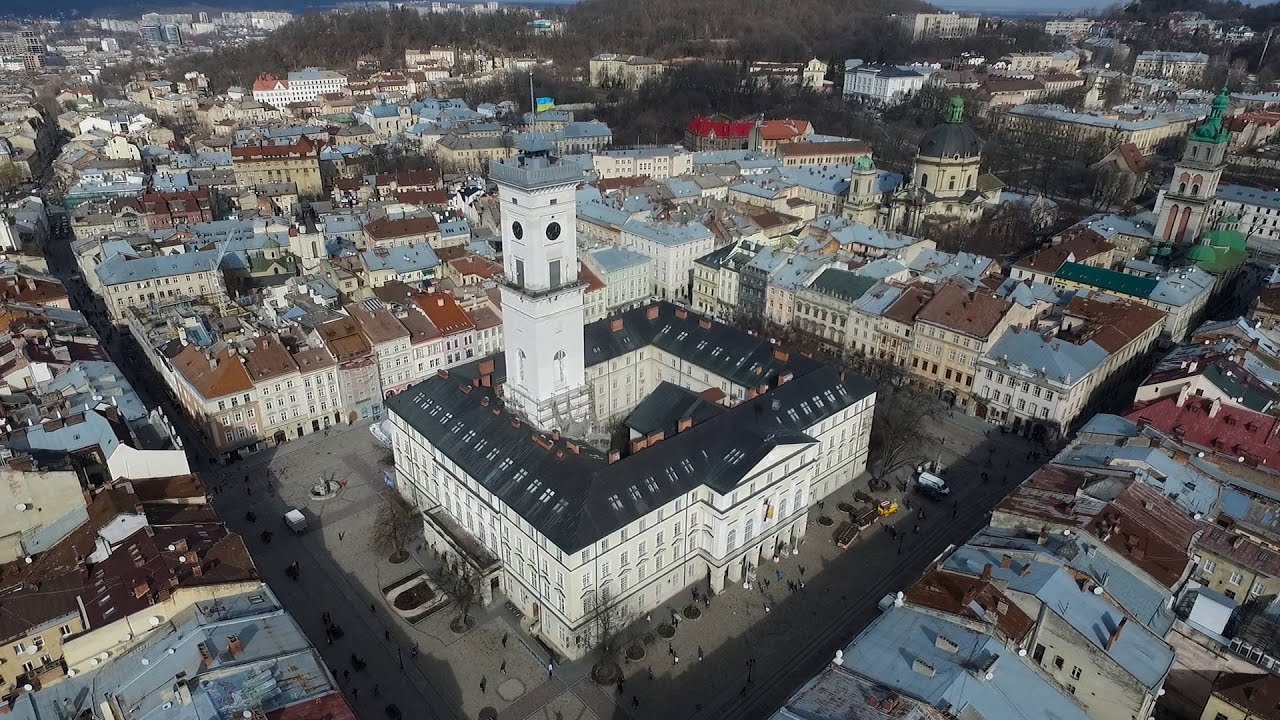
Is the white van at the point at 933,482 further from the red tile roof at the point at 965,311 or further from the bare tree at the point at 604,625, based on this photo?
the bare tree at the point at 604,625

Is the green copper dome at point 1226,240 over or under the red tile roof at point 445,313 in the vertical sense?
over

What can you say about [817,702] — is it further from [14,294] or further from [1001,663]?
[14,294]

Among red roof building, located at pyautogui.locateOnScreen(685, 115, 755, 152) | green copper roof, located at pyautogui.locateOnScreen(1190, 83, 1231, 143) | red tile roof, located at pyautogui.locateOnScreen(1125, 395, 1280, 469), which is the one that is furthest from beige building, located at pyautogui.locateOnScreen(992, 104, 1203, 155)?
red tile roof, located at pyautogui.locateOnScreen(1125, 395, 1280, 469)

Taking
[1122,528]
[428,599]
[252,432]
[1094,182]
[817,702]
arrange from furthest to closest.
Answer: [1094,182]
[252,432]
[428,599]
[1122,528]
[817,702]

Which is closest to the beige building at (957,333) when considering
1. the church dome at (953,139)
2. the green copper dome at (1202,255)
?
the green copper dome at (1202,255)

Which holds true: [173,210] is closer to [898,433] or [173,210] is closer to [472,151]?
[472,151]

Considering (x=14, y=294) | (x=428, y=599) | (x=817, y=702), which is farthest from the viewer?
(x=14, y=294)

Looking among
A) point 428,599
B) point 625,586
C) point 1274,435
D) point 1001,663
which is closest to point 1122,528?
point 1001,663
